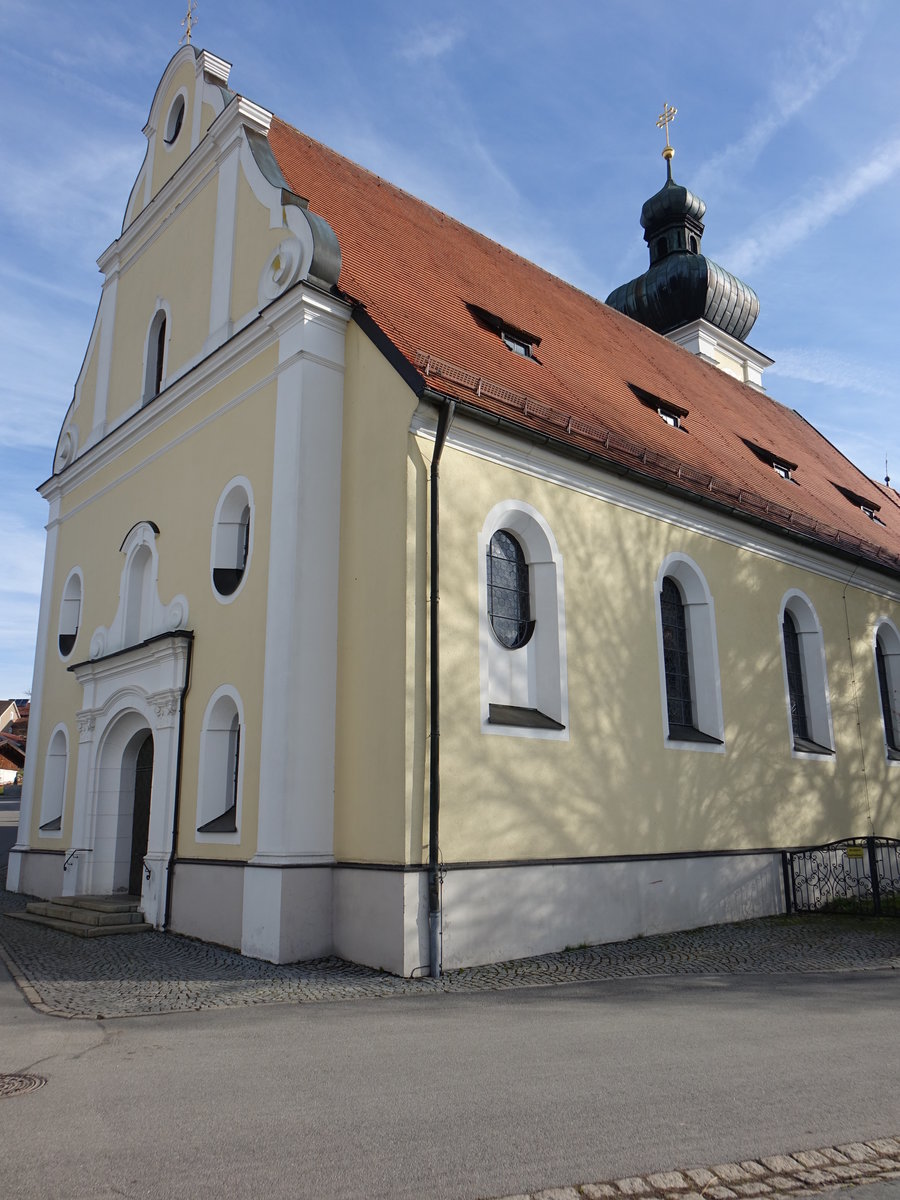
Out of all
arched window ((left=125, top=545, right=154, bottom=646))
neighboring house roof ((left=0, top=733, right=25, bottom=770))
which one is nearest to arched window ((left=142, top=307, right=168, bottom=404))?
arched window ((left=125, top=545, right=154, bottom=646))

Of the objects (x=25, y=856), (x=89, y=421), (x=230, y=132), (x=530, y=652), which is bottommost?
(x=25, y=856)

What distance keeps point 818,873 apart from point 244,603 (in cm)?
809

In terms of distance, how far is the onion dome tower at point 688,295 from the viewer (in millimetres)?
24422

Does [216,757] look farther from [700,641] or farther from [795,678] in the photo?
[795,678]

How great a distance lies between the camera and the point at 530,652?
10.0 meters

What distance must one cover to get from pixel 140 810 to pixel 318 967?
16.4ft

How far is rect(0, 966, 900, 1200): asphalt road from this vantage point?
346 centimetres

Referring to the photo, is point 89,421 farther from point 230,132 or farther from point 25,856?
point 25,856

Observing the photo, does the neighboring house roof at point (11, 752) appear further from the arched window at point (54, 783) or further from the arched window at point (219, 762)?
the arched window at point (219, 762)

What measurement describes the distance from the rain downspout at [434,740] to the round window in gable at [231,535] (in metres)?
2.70

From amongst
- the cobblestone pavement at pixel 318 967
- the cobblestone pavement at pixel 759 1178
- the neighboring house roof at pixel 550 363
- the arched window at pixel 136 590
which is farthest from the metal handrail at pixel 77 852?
the cobblestone pavement at pixel 759 1178

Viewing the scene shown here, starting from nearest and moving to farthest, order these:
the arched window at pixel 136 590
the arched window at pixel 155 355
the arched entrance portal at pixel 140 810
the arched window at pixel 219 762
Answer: the arched window at pixel 219 762
the arched entrance portal at pixel 140 810
the arched window at pixel 136 590
the arched window at pixel 155 355

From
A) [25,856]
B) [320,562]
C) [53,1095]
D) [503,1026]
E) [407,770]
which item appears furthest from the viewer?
[25,856]

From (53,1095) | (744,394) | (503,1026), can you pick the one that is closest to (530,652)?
(503,1026)
